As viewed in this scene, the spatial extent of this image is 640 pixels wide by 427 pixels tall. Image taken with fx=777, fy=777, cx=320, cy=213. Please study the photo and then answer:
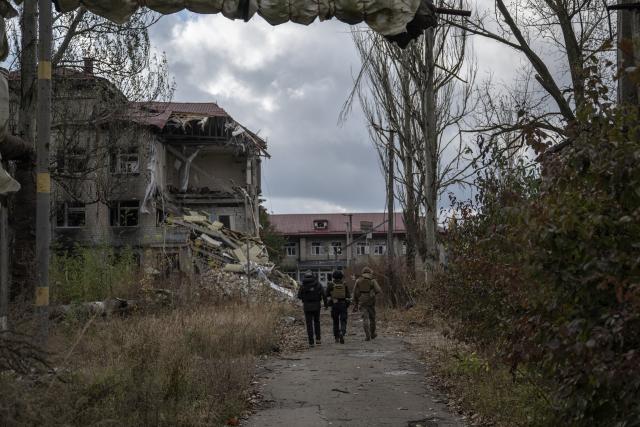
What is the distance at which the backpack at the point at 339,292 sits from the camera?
768 inches

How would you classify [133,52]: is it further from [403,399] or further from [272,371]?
[403,399]

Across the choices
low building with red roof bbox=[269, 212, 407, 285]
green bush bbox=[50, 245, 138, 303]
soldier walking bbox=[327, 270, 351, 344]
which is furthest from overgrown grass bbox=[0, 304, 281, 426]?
low building with red roof bbox=[269, 212, 407, 285]

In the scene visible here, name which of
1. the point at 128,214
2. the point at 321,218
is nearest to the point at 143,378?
the point at 128,214

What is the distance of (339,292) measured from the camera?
19.5 meters

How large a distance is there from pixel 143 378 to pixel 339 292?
1176 centimetres

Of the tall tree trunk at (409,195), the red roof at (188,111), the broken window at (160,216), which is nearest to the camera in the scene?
the tall tree trunk at (409,195)

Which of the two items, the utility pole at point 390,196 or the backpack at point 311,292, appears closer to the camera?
the backpack at point 311,292

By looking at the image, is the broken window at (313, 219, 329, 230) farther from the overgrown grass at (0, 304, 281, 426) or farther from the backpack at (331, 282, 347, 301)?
the overgrown grass at (0, 304, 281, 426)

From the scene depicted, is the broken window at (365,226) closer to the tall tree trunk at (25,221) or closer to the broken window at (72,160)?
the broken window at (72,160)

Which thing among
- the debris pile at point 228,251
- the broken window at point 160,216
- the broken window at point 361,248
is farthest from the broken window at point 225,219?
the broken window at point 361,248

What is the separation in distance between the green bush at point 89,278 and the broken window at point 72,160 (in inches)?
111

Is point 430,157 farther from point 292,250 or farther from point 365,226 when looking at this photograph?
point 292,250

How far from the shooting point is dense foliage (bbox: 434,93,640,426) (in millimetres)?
3770

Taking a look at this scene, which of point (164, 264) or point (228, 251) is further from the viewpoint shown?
point (228, 251)
